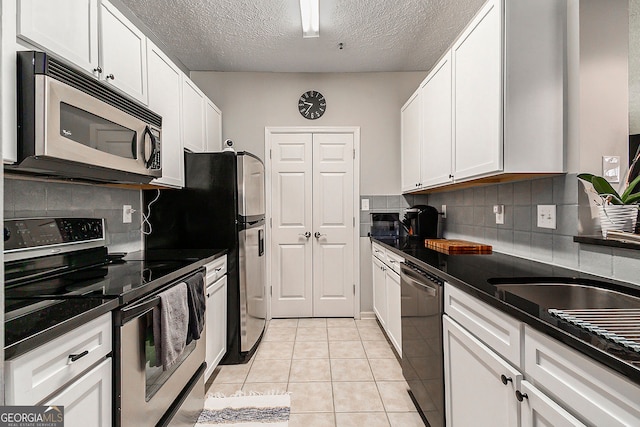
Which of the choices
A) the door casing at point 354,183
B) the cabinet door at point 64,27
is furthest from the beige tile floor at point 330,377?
the cabinet door at point 64,27

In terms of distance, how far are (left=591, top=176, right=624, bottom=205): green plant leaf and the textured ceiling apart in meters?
1.71

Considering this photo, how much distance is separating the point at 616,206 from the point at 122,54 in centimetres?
242

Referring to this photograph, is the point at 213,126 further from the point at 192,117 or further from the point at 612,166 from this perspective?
the point at 612,166

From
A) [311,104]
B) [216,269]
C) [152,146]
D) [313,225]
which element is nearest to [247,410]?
[216,269]

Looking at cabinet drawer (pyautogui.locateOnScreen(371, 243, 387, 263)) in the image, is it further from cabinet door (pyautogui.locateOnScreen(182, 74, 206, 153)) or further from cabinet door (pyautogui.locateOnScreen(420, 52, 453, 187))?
cabinet door (pyautogui.locateOnScreen(182, 74, 206, 153))

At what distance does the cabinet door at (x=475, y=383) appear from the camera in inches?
43.1

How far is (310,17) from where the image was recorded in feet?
8.36

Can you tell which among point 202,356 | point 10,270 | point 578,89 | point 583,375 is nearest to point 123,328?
point 10,270

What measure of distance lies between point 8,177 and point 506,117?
2208 mm

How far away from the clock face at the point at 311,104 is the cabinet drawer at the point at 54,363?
119 inches

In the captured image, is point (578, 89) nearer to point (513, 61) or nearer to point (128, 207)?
point (513, 61)

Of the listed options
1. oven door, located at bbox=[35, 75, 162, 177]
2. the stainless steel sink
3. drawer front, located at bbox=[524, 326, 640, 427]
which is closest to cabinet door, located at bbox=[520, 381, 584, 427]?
drawer front, located at bbox=[524, 326, 640, 427]

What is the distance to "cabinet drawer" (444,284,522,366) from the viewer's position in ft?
3.53

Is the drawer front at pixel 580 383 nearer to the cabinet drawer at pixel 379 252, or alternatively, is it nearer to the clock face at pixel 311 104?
the cabinet drawer at pixel 379 252
